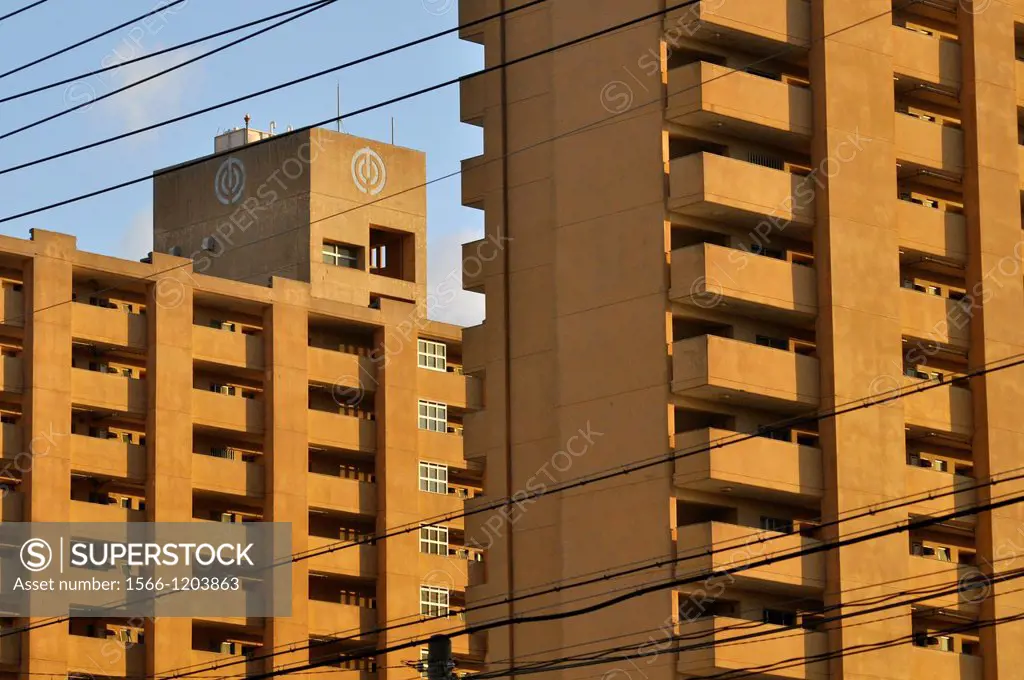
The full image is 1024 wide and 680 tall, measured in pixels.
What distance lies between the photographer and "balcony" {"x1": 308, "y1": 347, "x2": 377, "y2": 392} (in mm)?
93375

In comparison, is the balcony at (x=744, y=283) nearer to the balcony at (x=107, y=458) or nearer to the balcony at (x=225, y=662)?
the balcony at (x=225, y=662)

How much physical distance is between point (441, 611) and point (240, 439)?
1227cm

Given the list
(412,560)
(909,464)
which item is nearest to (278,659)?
(412,560)

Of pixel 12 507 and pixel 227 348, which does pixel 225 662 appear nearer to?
pixel 12 507

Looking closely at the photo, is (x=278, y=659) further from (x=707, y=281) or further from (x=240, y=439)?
(x=707, y=281)

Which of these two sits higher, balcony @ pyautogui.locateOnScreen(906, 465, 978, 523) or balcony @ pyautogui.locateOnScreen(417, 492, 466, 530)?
balcony @ pyautogui.locateOnScreen(417, 492, 466, 530)

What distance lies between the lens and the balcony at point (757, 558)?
2112 inches

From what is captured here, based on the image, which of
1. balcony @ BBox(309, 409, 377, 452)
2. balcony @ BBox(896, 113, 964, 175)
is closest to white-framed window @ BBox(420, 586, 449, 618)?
balcony @ BBox(309, 409, 377, 452)

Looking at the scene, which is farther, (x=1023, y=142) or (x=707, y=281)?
(x=1023, y=142)

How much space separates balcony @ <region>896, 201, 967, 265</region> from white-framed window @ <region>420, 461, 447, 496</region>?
39.7 meters

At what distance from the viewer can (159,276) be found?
87.2 meters

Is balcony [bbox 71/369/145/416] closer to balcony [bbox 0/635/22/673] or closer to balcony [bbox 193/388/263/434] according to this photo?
balcony [bbox 193/388/263/434]

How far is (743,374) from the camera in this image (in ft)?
182

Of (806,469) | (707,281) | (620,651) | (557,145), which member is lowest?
(620,651)
